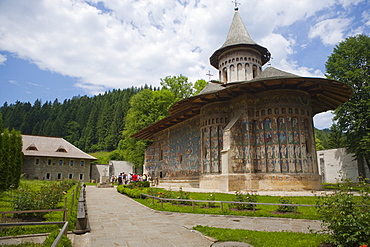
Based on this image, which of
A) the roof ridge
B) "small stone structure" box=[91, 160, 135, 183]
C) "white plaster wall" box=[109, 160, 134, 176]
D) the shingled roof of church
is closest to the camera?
the roof ridge

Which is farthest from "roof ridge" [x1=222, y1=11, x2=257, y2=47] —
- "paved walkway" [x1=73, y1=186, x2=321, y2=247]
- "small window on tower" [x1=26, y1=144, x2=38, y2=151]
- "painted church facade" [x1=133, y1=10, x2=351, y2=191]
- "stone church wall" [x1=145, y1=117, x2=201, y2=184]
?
"small window on tower" [x1=26, y1=144, x2=38, y2=151]

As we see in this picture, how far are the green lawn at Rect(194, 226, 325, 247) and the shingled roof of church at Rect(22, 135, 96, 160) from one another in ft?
114

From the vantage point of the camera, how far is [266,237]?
17.1ft

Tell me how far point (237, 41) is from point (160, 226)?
1873 centimetres

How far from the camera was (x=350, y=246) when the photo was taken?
4082mm

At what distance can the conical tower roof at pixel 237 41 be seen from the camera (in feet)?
70.8

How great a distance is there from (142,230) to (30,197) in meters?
3.58

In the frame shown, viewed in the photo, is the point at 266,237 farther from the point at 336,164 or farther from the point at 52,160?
the point at 52,160

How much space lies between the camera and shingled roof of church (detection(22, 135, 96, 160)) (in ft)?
114

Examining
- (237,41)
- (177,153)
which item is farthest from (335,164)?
(237,41)

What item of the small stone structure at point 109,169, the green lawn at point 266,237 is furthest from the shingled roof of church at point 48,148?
the green lawn at point 266,237

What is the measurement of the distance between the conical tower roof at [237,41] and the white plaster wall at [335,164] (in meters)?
13.3

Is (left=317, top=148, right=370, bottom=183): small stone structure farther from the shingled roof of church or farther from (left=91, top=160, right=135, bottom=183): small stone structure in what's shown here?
the shingled roof of church

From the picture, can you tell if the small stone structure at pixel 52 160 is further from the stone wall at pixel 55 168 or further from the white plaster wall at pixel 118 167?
the white plaster wall at pixel 118 167
